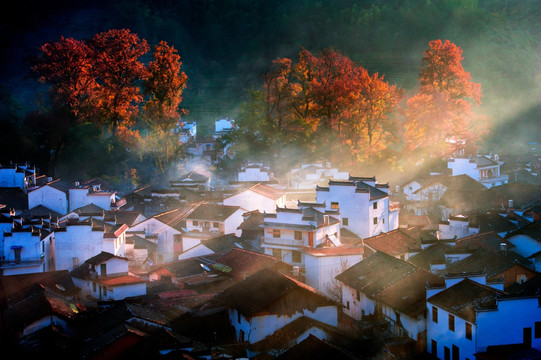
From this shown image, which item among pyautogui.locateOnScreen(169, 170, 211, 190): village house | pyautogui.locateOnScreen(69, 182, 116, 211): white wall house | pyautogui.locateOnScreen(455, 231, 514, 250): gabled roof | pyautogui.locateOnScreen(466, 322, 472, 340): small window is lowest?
pyautogui.locateOnScreen(466, 322, 472, 340): small window

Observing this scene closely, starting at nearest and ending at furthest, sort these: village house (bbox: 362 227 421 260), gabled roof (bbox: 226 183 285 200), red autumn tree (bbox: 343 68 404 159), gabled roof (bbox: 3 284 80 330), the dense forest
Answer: gabled roof (bbox: 3 284 80 330) → village house (bbox: 362 227 421 260) → gabled roof (bbox: 226 183 285 200) → red autumn tree (bbox: 343 68 404 159) → the dense forest

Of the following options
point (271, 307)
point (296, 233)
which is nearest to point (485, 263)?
point (271, 307)

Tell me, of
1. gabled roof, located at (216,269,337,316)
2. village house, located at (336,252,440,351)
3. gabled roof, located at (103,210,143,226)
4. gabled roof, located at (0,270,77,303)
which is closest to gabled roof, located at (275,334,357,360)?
gabled roof, located at (216,269,337,316)

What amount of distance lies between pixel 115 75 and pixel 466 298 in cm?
1816

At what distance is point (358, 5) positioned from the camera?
45719 mm

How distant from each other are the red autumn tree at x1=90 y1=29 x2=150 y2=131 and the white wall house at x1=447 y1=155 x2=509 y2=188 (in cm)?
1262

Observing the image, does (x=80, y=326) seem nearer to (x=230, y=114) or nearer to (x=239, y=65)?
(x=230, y=114)

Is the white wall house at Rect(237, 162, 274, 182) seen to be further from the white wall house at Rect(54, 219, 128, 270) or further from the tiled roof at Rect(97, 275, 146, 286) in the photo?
the tiled roof at Rect(97, 275, 146, 286)

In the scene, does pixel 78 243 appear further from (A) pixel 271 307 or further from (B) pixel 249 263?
(A) pixel 271 307

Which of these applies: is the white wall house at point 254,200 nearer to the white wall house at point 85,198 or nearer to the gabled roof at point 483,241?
the white wall house at point 85,198

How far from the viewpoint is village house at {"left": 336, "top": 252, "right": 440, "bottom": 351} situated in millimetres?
11523

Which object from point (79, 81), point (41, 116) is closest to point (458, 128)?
point (79, 81)

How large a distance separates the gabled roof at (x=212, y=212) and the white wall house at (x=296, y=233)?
2760 millimetres

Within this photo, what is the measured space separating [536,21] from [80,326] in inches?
1699
